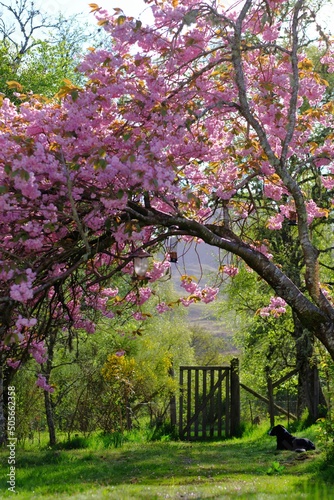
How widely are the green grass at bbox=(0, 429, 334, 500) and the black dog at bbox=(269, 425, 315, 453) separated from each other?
0.22 meters

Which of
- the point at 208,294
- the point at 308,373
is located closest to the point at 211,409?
the point at 308,373

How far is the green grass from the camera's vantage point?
673 centimetres

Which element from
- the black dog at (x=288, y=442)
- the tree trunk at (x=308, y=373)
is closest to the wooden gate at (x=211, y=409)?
the tree trunk at (x=308, y=373)

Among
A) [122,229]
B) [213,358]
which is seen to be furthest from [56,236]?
[213,358]

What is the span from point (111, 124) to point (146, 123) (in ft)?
1.35

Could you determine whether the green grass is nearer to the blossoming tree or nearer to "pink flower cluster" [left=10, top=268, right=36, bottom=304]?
the blossoming tree

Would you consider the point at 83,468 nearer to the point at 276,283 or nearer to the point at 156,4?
the point at 276,283

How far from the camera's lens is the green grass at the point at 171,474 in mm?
6734

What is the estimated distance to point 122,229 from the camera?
627cm

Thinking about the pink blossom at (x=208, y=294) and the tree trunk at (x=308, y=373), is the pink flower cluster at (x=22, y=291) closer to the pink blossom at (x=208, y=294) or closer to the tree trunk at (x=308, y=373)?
the pink blossom at (x=208, y=294)

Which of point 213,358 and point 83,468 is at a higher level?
point 213,358

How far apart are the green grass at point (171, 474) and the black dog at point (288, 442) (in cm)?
22

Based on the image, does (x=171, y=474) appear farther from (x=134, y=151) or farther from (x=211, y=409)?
(x=211, y=409)

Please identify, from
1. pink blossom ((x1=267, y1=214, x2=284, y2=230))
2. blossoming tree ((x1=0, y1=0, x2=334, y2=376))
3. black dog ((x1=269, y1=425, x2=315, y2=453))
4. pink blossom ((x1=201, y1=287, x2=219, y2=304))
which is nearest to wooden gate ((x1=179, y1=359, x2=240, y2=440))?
black dog ((x1=269, y1=425, x2=315, y2=453))
